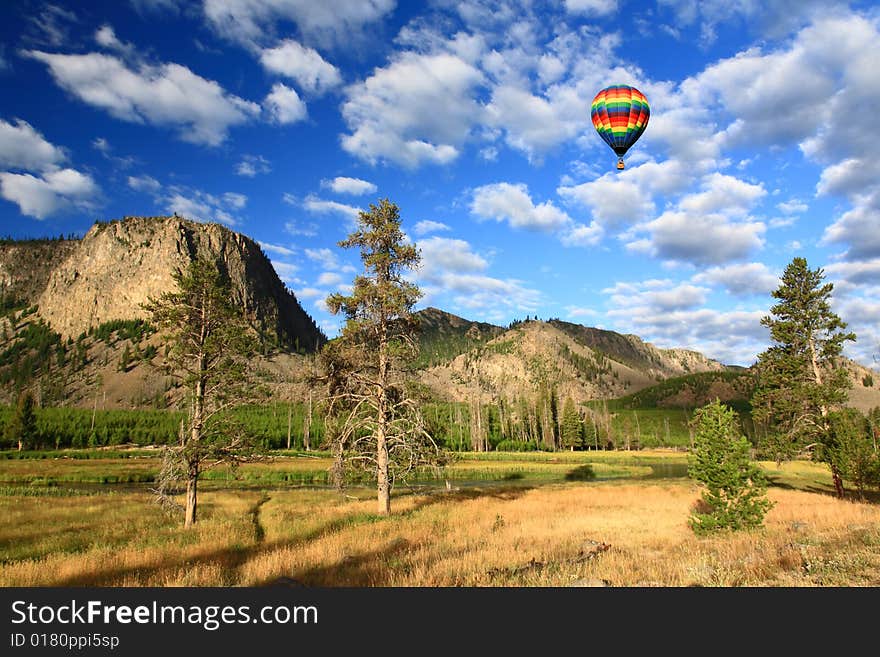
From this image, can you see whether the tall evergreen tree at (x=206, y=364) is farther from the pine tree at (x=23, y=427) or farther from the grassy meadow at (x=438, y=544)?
the pine tree at (x=23, y=427)

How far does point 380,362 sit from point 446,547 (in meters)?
11.1

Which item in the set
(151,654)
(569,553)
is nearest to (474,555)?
(569,553)

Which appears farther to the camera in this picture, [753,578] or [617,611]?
[753,578]

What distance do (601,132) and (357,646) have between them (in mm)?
37134

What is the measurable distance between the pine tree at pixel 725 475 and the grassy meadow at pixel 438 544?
2.71ft

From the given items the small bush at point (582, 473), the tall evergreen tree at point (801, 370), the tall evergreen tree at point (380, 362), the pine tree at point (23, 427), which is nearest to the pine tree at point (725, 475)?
the tall evergreen tree at point (380, 362)

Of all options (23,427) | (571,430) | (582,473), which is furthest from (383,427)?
(571,430)

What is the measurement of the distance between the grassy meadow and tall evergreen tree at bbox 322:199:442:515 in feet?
9.76

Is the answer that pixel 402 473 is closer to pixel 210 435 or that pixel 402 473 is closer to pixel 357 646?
pixel 210 435

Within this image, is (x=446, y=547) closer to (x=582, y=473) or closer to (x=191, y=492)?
(x=191, y=492)

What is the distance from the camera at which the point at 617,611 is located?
21.6 feet

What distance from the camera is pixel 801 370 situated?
3275 centimetres

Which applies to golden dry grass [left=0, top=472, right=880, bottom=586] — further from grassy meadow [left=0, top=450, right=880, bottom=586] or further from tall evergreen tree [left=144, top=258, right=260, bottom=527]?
tall evergreen tree [left=144, top=258, right=260, bottom=527]

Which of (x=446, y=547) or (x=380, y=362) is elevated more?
(x=380, y=362)
